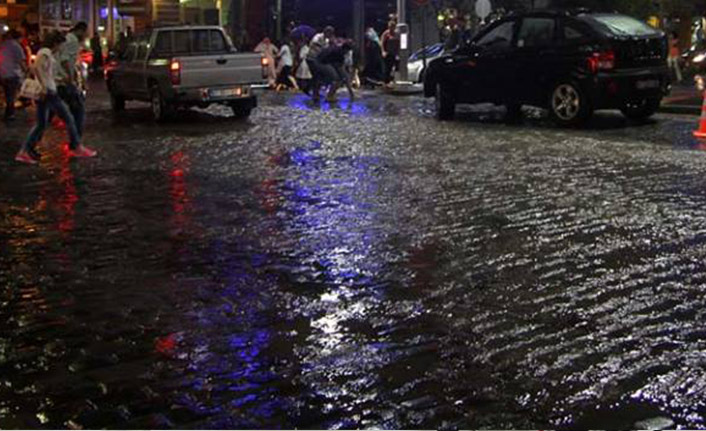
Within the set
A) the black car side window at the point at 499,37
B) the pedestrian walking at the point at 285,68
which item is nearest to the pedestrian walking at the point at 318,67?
the pedestrian walking at the point at 285,68

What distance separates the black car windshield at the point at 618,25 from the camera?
16.1 m

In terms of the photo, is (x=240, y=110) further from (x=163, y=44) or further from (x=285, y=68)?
(x=285, y=68)

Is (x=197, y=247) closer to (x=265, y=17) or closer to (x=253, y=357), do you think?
(x=253, y=357)

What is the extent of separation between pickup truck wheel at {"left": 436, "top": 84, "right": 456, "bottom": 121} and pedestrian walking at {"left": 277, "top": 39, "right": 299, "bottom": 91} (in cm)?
1052

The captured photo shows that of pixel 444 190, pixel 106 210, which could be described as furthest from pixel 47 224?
pixel 444 190

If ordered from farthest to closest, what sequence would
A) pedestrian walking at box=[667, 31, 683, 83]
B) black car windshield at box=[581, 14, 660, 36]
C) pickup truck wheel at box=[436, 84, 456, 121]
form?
pedestrian walking at box=[667, 31, 683, 83] < pickup truck wheel at box=[436, 84, 456, 121] < black car windshield at box=[581, 14, 660, 36]

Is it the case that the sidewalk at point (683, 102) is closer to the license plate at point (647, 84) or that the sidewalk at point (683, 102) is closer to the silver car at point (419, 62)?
the license plate at point (647, 84)

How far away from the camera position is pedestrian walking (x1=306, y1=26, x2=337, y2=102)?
23.3m

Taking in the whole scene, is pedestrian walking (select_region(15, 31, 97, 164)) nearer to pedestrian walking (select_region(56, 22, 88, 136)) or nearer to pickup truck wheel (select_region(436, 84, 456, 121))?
pedestrian walking (select_region(56, 22, 88, 136))

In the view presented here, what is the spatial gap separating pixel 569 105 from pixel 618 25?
1543 millimetres

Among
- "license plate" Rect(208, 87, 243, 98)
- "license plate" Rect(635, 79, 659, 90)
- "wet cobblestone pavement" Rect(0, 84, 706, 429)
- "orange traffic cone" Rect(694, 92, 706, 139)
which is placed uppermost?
"license plate" Rect(635, 79, 659, 90)

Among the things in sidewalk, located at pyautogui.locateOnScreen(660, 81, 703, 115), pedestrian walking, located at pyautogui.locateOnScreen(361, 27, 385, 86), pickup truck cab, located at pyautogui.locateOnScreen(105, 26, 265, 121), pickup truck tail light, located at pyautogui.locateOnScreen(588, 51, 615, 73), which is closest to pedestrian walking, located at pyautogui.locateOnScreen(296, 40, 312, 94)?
pedestrian walking, located at pyautogui.locateOnScreen(361, 27, 385, 86)

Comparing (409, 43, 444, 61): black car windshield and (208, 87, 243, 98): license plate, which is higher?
(409, 43, 444, 61): black car windshield

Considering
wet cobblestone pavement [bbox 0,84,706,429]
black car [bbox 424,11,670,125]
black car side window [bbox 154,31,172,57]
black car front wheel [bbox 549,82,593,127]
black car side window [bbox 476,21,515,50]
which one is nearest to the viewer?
wet cobblestone pavement [bbox 0,84,706,429]
